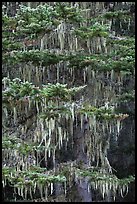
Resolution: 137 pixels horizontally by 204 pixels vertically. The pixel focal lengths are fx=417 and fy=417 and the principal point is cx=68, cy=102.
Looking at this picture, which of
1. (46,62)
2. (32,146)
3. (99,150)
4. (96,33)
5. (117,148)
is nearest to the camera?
(32,146)

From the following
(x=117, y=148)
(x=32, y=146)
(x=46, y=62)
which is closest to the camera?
(x=32, y=146)

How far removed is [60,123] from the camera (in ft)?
23.5

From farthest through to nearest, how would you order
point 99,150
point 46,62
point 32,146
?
point 99,150 → point 46,62 → point 32,146

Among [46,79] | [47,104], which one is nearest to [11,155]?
[47,104]

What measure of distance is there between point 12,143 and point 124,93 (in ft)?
9.66

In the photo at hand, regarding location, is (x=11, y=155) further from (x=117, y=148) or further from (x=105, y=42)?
(x=117, y=148)

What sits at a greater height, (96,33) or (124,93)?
(96,33)

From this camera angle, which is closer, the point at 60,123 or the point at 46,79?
the point at 60,123

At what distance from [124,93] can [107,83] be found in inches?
17.3

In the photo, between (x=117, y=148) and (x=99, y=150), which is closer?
(x=99, y=150)

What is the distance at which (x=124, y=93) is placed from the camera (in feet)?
27.3

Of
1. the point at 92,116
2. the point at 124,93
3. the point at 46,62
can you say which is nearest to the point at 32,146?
the point at 92,116

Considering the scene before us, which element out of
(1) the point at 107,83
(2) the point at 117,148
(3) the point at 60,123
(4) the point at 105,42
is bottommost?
(2) the point at 117,148

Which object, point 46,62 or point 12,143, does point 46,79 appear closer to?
point 46,62
